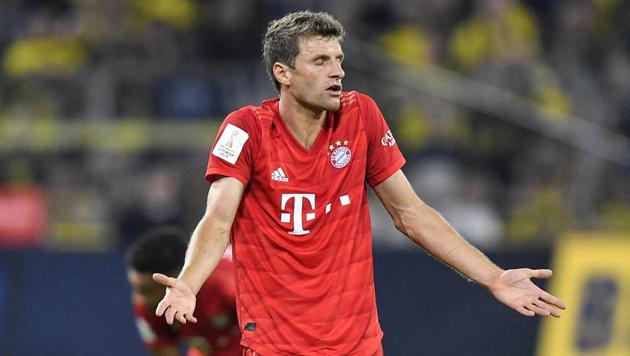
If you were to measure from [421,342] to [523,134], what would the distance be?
6.91 feet

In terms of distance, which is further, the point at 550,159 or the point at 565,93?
the point at 565,93

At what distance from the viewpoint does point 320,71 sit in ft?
15.4

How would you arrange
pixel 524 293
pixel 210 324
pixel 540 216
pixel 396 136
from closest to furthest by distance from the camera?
pixel 524 293 → pixel 210 324 → pixel 540 216 → pixel 396 136

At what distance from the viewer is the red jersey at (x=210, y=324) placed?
21.3 ft

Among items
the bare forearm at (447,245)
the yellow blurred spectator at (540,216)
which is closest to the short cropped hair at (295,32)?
the bare forearm at (447,245)

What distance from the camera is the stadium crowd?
9.42m

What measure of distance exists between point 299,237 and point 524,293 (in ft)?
3.01

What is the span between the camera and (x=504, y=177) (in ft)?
31.2

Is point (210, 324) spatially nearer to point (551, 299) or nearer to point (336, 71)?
point (336, 71)

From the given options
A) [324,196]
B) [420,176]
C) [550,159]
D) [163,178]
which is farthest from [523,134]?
[324,196]

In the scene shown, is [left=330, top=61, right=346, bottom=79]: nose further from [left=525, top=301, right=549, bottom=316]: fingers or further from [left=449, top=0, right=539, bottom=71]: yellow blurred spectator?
[left=449, top=0, right=539, bottom=71]: yellow blurred spectator

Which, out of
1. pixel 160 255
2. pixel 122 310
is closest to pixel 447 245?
pixel 160 255

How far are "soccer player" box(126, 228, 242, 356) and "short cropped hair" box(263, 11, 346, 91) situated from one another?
1.87m

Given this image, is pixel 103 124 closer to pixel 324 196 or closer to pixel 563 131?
pixel 563 131
